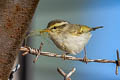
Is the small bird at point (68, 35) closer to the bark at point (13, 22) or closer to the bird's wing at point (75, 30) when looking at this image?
the bird's wing at point (75, 30)

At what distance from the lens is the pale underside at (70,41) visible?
688 millimetres

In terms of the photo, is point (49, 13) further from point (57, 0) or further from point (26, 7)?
point (26, 7)

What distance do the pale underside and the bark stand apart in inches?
13.6

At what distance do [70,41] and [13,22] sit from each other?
0.43 metres

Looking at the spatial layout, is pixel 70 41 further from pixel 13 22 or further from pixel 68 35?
pixel 13 22

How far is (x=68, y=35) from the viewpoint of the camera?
30.3 inches

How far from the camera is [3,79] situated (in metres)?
0.37

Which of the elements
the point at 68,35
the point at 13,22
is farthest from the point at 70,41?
the point at 13,22

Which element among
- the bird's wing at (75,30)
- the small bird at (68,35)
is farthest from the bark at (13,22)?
the bird's wing at (75,30)

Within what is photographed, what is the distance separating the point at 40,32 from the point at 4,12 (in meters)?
0.21

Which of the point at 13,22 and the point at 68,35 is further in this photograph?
the point at 68,35

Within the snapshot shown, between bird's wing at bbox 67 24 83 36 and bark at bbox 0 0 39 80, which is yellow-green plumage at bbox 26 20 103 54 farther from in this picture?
bark at bbox 0 0 39 80

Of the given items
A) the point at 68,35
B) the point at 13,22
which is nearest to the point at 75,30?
the point at 68,35

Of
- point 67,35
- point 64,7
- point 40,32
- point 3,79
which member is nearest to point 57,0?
point 64,7
